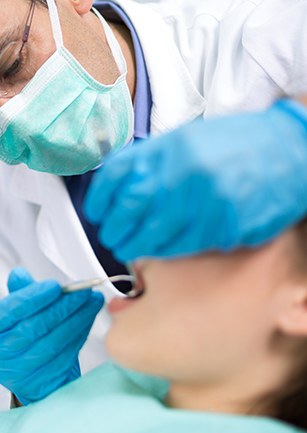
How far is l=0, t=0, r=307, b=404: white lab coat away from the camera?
128cm

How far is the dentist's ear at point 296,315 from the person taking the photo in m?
0.62

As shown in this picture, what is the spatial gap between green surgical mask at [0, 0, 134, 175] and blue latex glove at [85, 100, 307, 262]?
605mm

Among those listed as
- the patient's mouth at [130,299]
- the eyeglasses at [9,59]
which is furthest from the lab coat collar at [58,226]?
the patient's mouth at [130,299]

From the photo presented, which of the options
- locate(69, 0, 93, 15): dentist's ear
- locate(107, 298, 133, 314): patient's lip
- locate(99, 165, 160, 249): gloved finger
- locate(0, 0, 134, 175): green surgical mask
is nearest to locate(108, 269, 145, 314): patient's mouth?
locate(107, 298, 133, 314): patient's lip

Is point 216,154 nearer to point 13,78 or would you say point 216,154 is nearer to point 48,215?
point 13,78

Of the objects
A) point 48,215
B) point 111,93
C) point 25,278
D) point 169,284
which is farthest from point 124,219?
point 48,215

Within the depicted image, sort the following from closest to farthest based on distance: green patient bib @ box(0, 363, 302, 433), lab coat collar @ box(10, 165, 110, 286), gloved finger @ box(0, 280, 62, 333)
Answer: green patient bib @ box(0, 363, 302, 433)
gloved finger @ box(0, 280, 62, 333)
lab coat collar @ box(10, 165, 110, 286)

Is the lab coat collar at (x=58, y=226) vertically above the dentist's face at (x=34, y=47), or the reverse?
the dentist's face at (x=34, y=47)

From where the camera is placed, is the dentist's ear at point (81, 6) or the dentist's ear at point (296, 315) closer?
the dentist's ear at point (296, 315)

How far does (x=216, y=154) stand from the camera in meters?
0.52

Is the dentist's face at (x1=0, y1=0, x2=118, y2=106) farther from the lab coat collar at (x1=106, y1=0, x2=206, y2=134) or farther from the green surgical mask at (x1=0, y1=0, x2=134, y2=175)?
the lab coat collar at (x1=106, y1=0, x2=206, y2=134)

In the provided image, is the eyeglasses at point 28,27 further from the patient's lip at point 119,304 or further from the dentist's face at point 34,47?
the patient's lip at point 119,304

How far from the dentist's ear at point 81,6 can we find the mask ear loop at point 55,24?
0.07 metres

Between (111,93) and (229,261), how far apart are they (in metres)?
0.73
